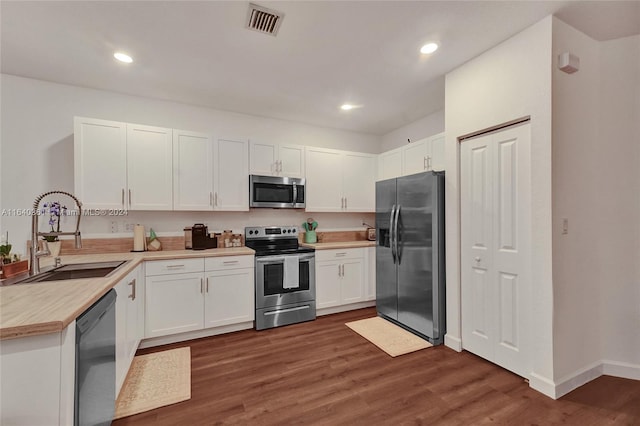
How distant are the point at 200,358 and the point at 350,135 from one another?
149 inches

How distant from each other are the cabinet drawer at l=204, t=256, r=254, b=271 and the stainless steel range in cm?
11

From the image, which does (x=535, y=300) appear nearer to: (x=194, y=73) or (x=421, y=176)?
(x=421, y=176)

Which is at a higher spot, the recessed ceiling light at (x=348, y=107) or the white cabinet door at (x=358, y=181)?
the recessed ceiling light at (x=348, y=107)

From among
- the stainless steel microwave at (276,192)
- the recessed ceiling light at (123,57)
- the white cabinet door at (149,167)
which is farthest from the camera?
the stainless steel microwave at (276,192)

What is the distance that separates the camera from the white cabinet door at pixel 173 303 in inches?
106

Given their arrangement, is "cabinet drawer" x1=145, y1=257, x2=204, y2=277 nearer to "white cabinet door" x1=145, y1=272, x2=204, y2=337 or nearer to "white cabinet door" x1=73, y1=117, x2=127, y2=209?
A: "white cabinet door" x1=145, y1=272, x2=204, y2=337

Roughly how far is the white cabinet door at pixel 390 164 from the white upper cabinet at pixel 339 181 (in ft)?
0.42

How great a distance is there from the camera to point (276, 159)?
144 inches

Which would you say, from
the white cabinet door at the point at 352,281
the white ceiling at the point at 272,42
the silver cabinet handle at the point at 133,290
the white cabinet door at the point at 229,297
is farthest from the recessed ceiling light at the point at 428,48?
the silver cabinet handle at the point at 133,290

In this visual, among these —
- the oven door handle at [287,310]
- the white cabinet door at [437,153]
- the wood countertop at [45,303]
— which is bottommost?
the oven door handle at [287,310]

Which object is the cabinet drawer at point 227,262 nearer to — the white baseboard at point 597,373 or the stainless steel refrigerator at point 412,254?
the stainless steel refrigerator at point 412,254

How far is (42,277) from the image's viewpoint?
6.14 ft

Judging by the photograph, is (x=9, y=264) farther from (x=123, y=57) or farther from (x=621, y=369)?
(x=621, y=369)

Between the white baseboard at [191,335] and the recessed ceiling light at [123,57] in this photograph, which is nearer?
the recessed ceiling light at [123,57]
